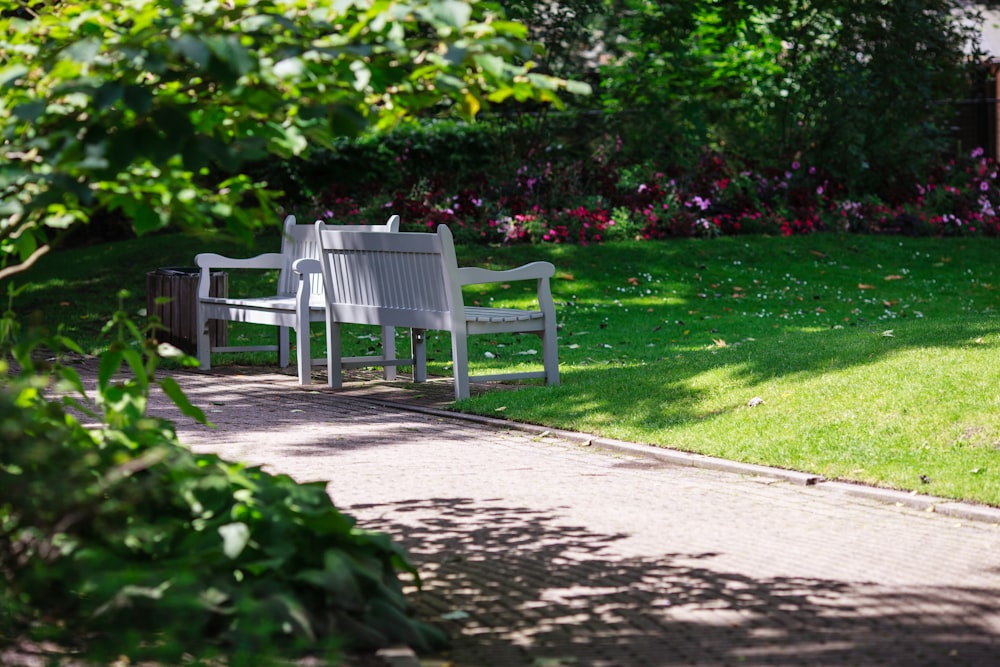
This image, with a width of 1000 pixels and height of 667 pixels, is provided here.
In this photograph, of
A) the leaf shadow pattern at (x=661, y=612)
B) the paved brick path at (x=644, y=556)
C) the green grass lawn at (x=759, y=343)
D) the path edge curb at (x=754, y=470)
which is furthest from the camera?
the green grass lawn at (x=759, y=343)

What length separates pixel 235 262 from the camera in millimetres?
11969

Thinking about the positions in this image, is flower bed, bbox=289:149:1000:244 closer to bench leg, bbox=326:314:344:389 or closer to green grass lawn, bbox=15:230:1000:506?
green grass lawn, bbox=15:230:1000:506

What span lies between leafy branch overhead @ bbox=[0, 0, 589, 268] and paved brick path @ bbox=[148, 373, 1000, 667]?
1634 millimetres

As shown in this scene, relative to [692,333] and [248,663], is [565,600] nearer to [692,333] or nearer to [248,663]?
[248,663]

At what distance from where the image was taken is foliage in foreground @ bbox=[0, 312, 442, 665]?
317 centimetres

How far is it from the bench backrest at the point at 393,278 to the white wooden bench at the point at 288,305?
205mm

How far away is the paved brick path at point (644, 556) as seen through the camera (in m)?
3.95

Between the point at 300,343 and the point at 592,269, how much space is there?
24.3 ft

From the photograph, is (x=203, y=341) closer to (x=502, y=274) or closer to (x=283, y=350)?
(x=283, y=350)

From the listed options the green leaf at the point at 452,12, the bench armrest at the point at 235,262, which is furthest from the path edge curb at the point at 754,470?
the green leaf at the point at 452,12

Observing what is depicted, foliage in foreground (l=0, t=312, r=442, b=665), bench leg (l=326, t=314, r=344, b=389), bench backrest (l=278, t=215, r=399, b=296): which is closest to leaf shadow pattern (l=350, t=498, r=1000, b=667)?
foliage in foreground (l=0, t=312, r=442, b=665)

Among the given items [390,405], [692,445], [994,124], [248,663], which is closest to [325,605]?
[248,663]

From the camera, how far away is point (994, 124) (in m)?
31.3

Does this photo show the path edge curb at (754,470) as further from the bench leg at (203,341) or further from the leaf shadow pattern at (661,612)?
the bench leg at (203,341)
